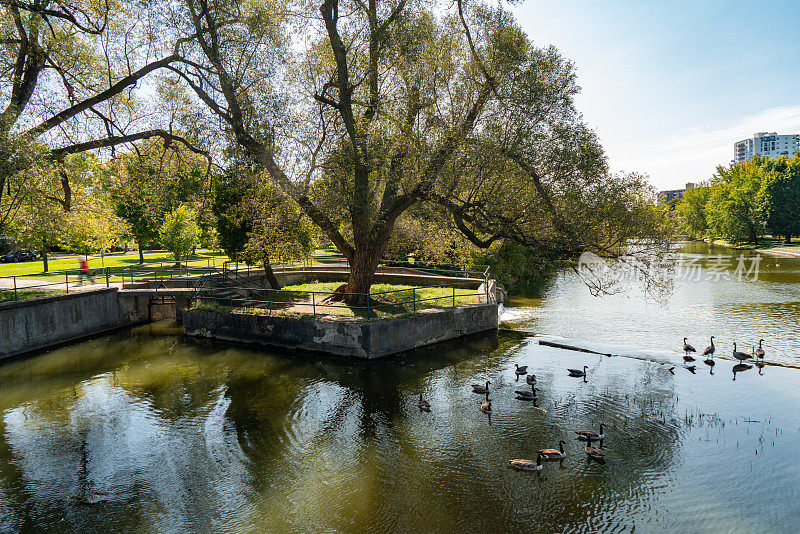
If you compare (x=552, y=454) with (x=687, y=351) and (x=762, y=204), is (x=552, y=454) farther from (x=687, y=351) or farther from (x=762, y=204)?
(x=762, y=204)

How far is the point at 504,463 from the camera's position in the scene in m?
9.73

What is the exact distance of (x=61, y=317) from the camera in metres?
20.8

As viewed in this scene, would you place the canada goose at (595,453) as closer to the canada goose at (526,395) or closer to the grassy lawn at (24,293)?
the canada goose at (526,395)

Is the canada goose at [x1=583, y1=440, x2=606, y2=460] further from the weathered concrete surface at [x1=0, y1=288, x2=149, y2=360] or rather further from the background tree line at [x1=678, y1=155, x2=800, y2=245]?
the background tree line at [x1=678, y1=155, x2=800, y2=245]

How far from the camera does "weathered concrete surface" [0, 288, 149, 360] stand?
1861 centimetres

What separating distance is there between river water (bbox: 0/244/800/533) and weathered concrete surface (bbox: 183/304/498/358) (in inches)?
26.7

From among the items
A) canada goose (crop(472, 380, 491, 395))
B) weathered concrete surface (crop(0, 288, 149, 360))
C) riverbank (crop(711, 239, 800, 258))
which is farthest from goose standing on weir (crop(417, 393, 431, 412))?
riverbank (crop(711, 239, 800, 258))

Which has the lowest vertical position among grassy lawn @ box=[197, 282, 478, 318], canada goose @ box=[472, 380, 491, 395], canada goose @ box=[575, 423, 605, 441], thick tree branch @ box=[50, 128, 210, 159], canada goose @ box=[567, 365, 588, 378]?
canada goose @ box=[575, 423, 605, 441]

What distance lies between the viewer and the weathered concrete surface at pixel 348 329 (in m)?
17.6

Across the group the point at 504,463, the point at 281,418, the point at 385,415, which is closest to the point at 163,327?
the point at 281,418

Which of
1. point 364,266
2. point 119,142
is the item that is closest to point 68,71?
point 119,142

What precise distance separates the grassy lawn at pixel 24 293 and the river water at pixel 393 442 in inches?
133

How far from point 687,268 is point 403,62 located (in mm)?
38347

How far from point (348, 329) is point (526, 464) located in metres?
9.62
